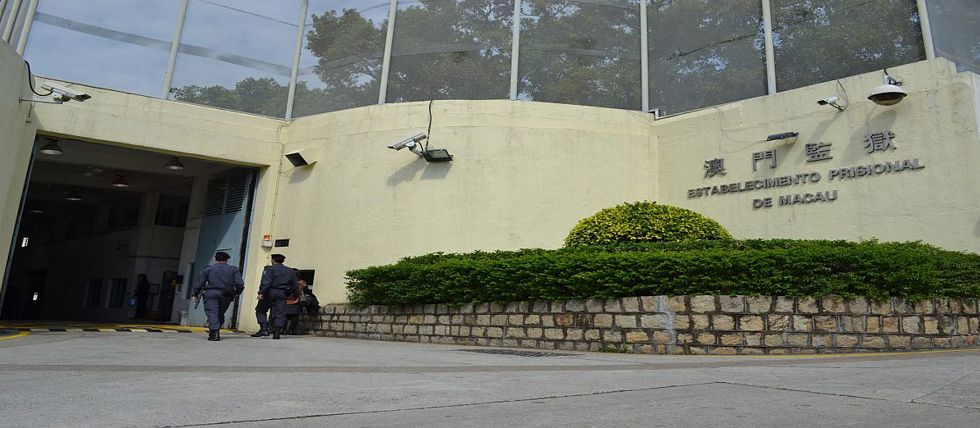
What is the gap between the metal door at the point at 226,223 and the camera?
15.6 meters

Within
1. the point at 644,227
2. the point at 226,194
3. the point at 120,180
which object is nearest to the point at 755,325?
the point at 644,227

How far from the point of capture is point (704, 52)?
14.2 metres

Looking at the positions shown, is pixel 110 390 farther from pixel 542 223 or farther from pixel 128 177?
pixel 128 177

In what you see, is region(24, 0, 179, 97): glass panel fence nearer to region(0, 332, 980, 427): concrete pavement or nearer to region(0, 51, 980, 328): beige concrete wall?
region(0, 51, 980, 328): beige concrete wall

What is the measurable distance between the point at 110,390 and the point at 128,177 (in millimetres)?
17339

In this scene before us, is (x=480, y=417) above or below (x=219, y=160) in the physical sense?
below

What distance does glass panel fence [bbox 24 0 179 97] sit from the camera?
44.7 feet

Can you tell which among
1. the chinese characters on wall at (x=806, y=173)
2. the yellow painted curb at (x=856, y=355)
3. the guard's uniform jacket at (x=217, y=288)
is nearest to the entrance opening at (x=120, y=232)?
the guard's uniform jacket at (x=217, y=288)

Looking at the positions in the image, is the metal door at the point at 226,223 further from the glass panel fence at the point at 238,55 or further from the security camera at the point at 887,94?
the security camera at the point at 887,94

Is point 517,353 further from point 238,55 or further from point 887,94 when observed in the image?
point 238,55

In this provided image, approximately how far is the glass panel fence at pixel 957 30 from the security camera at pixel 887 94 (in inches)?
49.8

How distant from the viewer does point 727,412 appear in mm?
4008

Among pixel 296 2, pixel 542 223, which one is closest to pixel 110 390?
pixel 542 223

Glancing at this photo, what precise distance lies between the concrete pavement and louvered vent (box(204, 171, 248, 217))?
29.2ft
